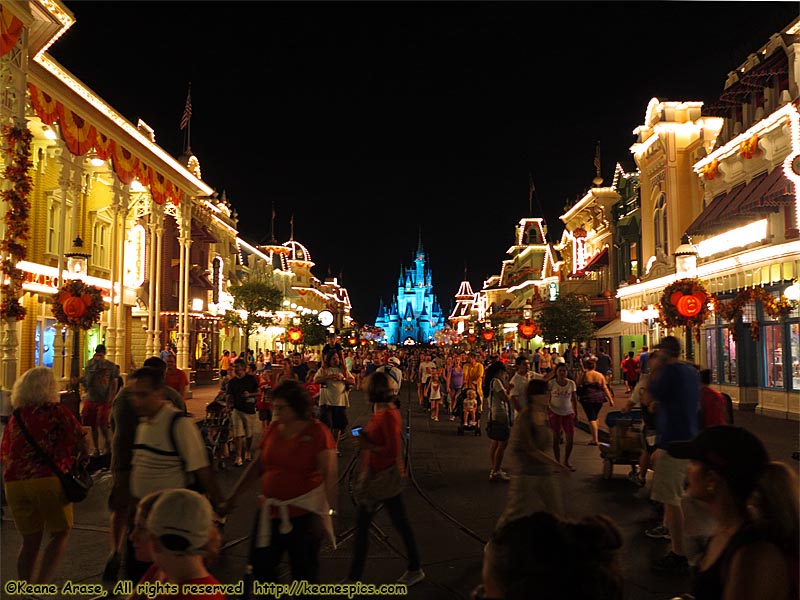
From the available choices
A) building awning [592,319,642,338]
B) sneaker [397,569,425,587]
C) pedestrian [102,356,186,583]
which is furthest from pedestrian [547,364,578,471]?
building awning [592,319,642,338]

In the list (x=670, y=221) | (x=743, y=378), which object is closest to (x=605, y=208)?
(x=670, y=221)

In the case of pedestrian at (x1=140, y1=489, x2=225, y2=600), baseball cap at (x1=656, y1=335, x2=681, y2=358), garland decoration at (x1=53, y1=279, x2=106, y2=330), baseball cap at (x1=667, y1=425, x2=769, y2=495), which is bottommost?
pedestrian at (x1=140, y1=489, x2=225, y2=600)

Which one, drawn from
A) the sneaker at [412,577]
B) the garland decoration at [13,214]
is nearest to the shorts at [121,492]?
the sneaker at [412,577]

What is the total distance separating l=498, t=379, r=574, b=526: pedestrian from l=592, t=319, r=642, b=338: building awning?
82.8ft

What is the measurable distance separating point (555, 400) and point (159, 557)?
9.64 m

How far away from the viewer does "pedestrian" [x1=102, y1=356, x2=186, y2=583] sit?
216 inches

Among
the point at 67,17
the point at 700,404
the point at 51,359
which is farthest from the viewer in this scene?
the point at 51,359

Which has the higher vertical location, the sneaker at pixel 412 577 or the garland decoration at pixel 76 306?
the garland decoration at pixel 76 306

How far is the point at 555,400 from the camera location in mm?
11688

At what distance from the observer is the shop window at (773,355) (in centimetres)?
1872

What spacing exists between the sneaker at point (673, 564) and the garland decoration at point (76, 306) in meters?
11.8

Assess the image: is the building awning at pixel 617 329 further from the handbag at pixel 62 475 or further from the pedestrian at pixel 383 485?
the handbag at pixel 62 475

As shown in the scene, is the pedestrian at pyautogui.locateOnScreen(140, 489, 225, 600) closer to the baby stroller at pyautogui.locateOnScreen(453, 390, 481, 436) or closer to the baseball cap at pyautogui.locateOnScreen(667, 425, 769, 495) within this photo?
the baseball cap at pyautogui.locateOnScreen(667, 425, 769, 495)

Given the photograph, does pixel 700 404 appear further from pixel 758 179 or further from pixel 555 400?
pixel 758 179
